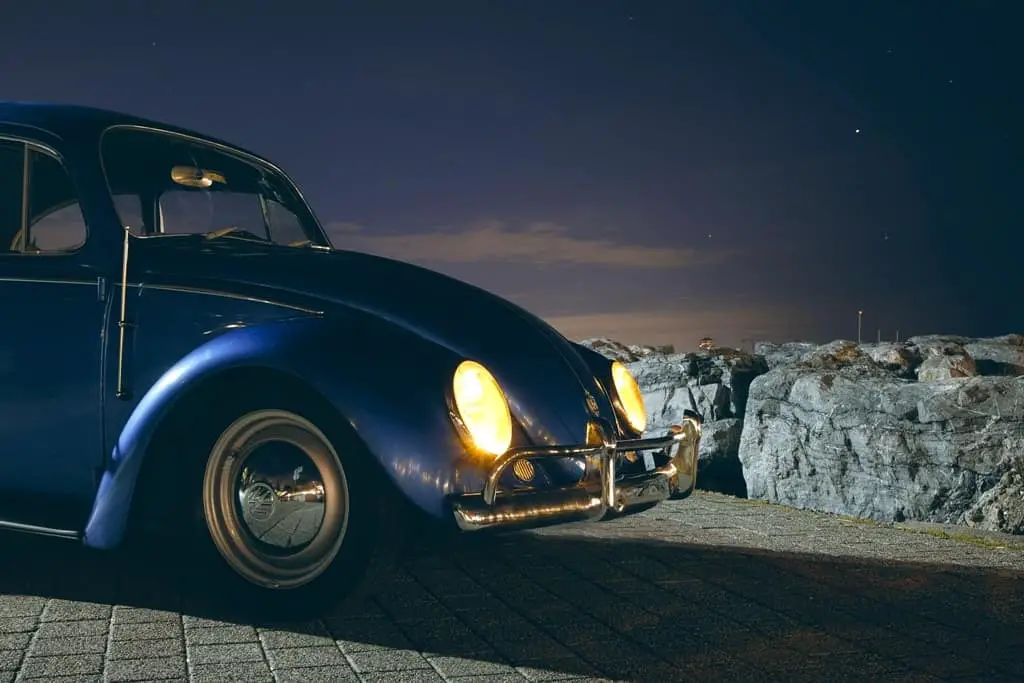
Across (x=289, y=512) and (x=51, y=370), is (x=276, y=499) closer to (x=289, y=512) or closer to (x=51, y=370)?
(x=289, y=512)

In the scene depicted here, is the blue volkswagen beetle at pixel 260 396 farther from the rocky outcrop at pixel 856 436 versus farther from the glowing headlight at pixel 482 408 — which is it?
the rocky outcrop at pixel 856 436

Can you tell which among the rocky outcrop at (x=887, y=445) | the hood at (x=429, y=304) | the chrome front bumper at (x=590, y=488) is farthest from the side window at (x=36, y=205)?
the rocky outcrop at (x=887, y=445)

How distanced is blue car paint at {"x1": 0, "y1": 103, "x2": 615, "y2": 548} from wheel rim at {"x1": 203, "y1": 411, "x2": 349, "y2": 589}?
232 mm

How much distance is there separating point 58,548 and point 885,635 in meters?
3.37

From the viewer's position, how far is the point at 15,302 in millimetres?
4559

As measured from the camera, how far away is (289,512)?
13.3ft

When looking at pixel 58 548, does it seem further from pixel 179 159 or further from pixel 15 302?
pixel 179 159

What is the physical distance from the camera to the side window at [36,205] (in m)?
4.62

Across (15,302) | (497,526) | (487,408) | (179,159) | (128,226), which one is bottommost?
(497,526)

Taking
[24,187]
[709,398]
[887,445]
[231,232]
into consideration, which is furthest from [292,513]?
[709,398]

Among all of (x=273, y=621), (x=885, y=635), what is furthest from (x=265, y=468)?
(x=885, y=635)

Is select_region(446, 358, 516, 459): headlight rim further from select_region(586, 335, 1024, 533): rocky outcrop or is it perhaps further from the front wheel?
select_region(586, 335, 1024, 533): rocky outcrop

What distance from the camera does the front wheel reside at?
3861 millimetres

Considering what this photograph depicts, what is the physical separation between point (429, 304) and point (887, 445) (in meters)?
2.92
